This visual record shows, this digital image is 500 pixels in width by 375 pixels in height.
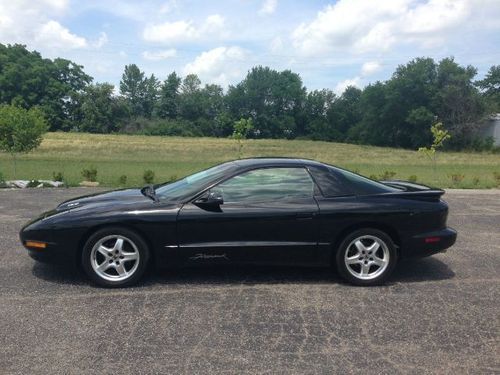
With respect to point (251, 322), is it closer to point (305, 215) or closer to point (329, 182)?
point (305, 215)

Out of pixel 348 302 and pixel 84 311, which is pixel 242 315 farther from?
pixel 84 311

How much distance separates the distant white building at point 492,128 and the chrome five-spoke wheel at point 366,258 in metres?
71.3

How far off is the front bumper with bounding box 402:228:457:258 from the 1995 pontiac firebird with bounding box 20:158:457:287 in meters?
0.01

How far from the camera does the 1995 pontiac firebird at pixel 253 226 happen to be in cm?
488

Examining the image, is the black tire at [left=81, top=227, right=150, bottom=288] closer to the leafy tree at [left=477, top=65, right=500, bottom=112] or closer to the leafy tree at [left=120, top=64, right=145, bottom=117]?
the leafy tree at [left=477, top=65, right=500, bottom=112]

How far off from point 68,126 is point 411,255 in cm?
8784

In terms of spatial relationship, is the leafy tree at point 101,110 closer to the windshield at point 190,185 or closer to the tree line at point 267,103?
the tree line at point 267,103

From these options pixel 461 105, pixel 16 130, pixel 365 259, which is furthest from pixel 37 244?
pixel 461 105

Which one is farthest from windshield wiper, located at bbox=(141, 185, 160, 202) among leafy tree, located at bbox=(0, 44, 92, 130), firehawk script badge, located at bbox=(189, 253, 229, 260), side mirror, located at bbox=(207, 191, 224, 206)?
leafy tree, located at bbox=(0, 44, 92, 130)

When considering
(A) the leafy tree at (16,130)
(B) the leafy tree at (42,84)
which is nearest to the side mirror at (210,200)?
(A) the leafy tree at (16,130)

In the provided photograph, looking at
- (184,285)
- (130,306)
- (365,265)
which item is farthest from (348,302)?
(130,306)

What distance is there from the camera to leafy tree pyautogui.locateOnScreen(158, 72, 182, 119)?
4126 inches

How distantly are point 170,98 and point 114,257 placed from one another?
105 metres

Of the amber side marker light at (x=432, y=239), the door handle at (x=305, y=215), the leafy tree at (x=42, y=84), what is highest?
the leafy tree at (x=42, y=84)
